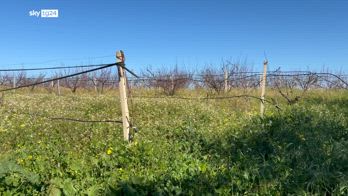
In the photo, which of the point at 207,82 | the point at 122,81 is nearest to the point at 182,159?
the point at 122,81

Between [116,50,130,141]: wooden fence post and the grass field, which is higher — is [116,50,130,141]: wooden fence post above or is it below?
above

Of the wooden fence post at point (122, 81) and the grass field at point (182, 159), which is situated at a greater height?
the wooden fence post at point (122, 81)

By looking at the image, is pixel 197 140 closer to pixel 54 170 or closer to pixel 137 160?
pixel 137 160

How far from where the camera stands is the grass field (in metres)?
3.01

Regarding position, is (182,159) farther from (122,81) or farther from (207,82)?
(207,82)

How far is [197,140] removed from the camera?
507 cm

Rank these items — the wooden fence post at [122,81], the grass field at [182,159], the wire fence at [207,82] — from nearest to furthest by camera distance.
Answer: the grass field at [182,159], the wooden fence post at [122,81], the wire fence at [207,82]

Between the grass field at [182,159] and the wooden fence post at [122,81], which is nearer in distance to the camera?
the grass field at [182,159]

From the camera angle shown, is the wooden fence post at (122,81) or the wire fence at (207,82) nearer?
the wooden fence post at (122,81)

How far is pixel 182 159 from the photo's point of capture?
3971 mm

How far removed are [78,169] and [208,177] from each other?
1.56m

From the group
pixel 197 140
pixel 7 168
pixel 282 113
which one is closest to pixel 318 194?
pixel 197 140

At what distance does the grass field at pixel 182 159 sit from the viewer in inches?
118

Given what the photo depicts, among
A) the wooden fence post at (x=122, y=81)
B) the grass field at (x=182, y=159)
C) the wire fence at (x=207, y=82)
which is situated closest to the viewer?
the grass field at (x=182, y=159)
